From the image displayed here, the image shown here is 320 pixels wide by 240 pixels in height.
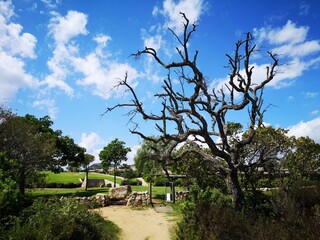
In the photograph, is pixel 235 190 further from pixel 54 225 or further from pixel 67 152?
pixel 67 152

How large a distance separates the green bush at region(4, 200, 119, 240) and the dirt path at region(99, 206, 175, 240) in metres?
1.80

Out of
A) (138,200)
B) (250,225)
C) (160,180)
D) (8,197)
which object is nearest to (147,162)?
(160,180)

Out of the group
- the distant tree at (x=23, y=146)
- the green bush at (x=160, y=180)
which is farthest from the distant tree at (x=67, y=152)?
the green bush at (x=160, y=180)

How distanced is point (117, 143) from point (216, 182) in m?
27.4

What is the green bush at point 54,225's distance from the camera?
8562mm

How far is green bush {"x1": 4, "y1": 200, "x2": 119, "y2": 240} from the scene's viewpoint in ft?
28.1

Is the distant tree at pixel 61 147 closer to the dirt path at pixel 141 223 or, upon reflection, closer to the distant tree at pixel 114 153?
the distant tree at pixel 114 153

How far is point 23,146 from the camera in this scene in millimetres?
25266

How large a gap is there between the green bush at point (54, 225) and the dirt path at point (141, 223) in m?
1.80

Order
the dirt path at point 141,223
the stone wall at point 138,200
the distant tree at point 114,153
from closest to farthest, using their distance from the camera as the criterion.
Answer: the dirt path at point 141,223 → the stone wall at point 138,200 → the distant tree at point 114,153

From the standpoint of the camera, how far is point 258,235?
6930mm

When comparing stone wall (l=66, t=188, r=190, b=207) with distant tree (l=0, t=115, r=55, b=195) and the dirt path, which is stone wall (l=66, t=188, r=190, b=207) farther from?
distant tree (l=0, t=115, r=55, b=195)

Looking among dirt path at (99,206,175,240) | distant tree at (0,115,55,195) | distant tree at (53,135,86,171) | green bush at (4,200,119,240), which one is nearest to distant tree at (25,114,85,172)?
distant tree at (53,135,86,171)

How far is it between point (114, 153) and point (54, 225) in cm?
3729
